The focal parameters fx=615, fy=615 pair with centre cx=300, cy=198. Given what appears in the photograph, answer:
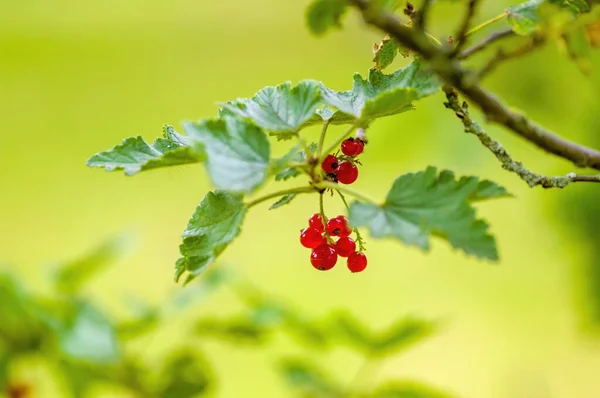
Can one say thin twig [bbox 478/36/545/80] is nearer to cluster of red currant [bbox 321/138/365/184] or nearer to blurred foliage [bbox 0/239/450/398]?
cluster of red currant [bbox 321/138/365/184]

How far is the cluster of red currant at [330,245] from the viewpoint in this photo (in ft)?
1.55

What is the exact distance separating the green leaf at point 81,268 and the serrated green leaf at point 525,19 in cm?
72

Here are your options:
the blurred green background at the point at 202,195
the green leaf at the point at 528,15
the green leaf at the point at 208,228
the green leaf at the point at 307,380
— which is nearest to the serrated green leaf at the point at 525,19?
the green leaf at the point at 528,15

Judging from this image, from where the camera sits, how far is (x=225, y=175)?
34 cm

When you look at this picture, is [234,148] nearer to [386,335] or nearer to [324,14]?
[324,14]

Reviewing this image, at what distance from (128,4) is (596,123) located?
1.80 meters

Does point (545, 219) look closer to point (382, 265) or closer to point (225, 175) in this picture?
point (382, 265)

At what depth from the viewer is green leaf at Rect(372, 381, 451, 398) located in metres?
0.95

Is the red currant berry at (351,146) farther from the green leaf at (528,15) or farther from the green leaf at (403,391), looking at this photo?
the green leaf at (403,391)

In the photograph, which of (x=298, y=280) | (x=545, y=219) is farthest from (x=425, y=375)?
(x=545, y=219)

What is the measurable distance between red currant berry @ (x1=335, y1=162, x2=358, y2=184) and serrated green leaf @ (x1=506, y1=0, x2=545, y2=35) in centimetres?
15

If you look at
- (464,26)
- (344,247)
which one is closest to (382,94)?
(464,26)

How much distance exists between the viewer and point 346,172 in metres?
0.47

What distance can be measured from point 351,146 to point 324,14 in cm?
15
